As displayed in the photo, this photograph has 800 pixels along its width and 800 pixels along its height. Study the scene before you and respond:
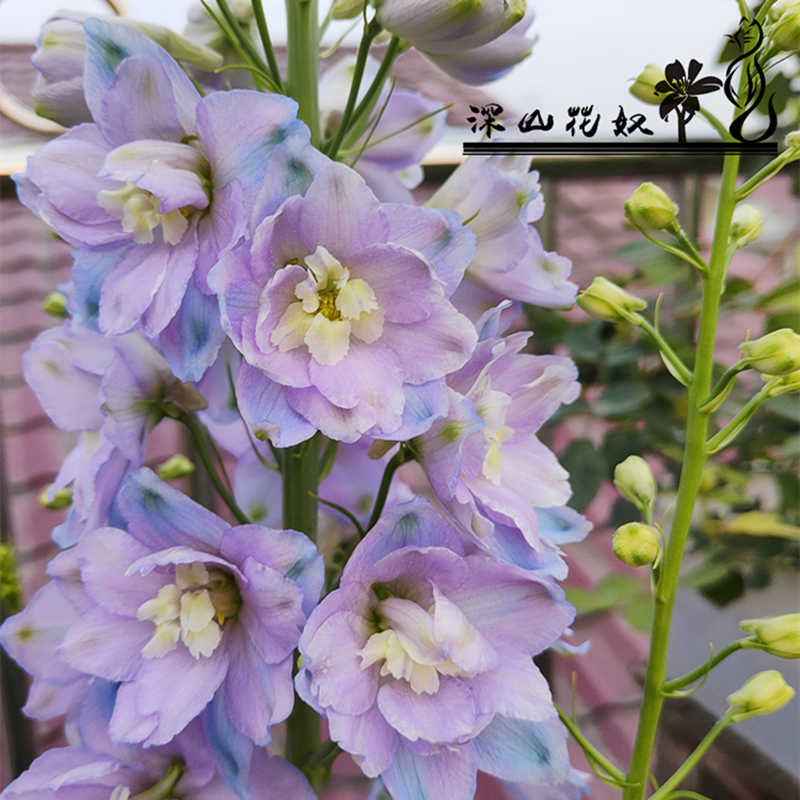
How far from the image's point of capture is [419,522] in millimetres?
356

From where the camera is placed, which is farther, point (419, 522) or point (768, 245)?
point (768, 245)

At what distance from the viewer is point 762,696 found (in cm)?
44

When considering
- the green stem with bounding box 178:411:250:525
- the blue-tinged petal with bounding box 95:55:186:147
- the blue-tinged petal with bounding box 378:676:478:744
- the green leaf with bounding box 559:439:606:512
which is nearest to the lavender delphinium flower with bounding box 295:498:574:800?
the blue-tinged petal with bounding box 378:676:478:744

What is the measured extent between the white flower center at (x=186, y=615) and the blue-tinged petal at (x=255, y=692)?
0.6 inches

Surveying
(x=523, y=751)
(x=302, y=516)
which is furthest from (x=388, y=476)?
(x=523, y=751)

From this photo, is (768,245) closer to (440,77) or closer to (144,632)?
(440,77)

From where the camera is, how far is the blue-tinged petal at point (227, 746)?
1.17ft

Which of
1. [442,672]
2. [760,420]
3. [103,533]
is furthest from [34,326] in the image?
[760,420]

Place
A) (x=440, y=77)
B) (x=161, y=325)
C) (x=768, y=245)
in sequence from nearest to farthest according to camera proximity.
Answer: (x=161, y=325)
(x=440, y=77)
(x=768, y=245)

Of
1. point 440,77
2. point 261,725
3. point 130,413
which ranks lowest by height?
point 261,725

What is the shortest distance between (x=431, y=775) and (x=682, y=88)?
0.42m

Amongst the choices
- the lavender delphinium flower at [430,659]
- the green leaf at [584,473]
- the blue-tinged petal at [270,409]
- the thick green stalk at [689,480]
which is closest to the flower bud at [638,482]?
the thick green stalk at [689,480]

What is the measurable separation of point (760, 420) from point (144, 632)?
81 cm

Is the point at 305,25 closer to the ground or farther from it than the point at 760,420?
farther from it
